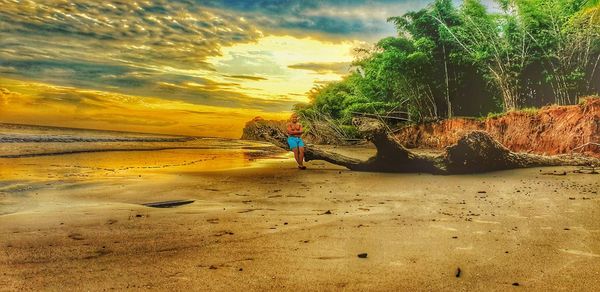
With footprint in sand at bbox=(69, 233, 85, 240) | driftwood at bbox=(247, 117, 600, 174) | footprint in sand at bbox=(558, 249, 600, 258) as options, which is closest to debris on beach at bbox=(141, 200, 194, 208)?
footprint in sand at bbox=(69, 233, 85, 240)

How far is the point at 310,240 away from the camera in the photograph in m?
3.74

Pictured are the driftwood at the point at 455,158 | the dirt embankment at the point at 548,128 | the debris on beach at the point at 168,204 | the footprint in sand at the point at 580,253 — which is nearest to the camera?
the footprint in sand at the point at 580,253

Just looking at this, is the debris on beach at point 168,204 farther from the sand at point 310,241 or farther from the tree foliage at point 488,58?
the tree foliage at point 488,58

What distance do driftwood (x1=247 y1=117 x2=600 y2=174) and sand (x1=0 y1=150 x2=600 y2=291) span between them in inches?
104

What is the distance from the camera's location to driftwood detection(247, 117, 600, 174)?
9609mm

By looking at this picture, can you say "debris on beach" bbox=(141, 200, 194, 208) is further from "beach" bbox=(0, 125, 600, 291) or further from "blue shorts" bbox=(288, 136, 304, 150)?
"blue shorts" bbox=(288, 136, 304, 150)

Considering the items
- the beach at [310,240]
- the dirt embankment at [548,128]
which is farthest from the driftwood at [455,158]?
the beach at [310,240]

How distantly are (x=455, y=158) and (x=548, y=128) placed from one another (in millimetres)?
6740

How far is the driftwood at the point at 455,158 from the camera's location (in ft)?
31.5

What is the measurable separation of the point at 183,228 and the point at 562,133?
43.7 feet

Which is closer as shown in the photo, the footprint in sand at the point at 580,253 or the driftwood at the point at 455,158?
the footprint in sand at the point at 580,253

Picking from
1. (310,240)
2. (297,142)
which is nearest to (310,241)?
(310,240)

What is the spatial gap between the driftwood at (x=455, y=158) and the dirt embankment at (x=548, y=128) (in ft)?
1.36

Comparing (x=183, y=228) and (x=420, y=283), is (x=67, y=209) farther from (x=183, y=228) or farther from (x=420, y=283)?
(x=420, y=283)
